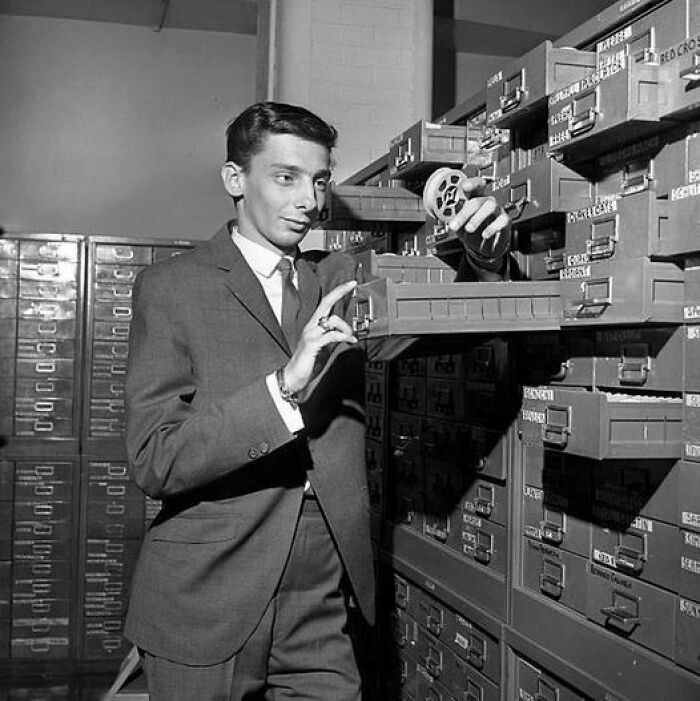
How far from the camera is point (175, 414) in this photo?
187cm

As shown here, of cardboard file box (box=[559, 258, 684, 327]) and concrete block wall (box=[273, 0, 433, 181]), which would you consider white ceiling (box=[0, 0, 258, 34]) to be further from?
cardboard file box (box=[559, 258, 684, 327])

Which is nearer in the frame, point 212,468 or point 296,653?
point 212,468

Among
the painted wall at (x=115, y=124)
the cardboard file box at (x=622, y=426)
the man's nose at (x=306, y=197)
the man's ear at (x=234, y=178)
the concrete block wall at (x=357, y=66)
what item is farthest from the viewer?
the painted wall at (x=115, y=124)

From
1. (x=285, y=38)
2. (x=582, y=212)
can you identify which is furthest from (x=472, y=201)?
(x=285, y=38)

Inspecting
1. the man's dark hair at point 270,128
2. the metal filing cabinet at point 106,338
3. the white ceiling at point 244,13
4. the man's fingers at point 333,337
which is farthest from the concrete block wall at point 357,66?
the man's fingers at point 333,337

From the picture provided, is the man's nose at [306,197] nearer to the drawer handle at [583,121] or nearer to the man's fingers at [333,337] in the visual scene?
the man's fingers at [333,337]

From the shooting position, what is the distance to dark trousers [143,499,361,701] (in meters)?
1.89

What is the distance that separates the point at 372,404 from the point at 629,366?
1814 millimetres

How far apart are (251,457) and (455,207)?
2.15 ft

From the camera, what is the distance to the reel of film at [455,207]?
6.54 feet

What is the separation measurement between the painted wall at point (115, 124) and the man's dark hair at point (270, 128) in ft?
15.4

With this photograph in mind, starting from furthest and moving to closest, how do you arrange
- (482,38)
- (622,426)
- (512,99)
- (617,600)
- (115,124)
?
(482,38), (115,124), (512,99), (617,600), (622,426)

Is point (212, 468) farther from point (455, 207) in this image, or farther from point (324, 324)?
point (455, 207)

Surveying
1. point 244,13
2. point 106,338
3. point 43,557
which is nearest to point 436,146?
point 106,338
